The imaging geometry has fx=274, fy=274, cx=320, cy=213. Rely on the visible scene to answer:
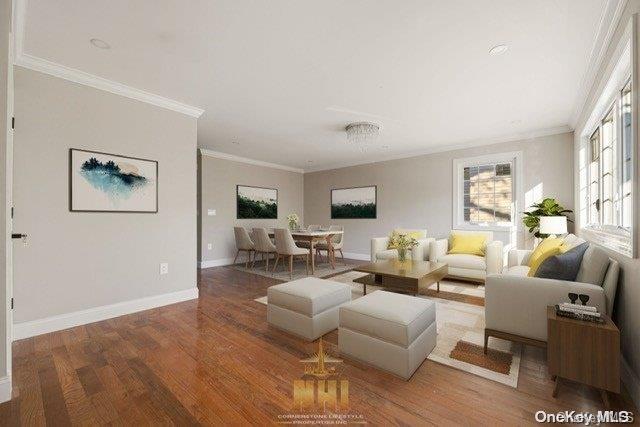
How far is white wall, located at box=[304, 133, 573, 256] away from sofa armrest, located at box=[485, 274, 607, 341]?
3.55 m

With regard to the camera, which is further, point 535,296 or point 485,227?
point 485,227

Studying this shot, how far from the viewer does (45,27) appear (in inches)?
82.4

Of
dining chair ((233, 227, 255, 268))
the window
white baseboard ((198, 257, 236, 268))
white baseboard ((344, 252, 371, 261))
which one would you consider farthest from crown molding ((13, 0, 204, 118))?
white baseboard ((344, 252, 371, 261))

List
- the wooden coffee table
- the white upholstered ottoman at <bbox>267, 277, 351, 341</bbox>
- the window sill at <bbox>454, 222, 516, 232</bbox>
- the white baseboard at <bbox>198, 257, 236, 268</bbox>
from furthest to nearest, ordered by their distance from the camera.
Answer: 1. the white baseboard at <bbox>198, 257, 236, 268</bbox>
2. the window sill at <bbox>454, 222, 516, 232</bbox>
3. the wooden coffee table
4. the white upholstered ottoman at <bbox>267, 277, 351, 341</bbox>

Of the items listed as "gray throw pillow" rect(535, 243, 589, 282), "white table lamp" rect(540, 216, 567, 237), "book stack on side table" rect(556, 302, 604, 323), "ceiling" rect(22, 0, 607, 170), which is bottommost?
"book stack on side table" rect(556, 302, 604, 323)

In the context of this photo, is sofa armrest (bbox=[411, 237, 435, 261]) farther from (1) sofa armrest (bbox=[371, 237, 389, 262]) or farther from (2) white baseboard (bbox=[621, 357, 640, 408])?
(2) white baseboard (bbox=[621, 357, 640, 408])

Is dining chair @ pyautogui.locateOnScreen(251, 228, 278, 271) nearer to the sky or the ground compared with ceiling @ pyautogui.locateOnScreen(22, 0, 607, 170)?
nearer to the ground

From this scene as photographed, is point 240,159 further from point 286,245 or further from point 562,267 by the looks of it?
point 562,267

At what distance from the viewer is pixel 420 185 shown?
20.1 ft

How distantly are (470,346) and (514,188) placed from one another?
3874 mm

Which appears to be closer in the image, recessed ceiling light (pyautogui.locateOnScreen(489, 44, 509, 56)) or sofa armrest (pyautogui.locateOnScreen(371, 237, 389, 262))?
recessed ceiling light (pyautogui.locateOnScreen(489, 44, 509, 56))

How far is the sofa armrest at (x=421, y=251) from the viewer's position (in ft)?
15.0

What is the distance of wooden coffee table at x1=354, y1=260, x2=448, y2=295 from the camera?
10.1 ft

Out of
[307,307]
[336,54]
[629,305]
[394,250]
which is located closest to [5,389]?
[307,307]
